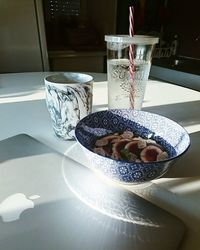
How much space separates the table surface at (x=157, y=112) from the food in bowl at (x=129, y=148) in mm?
36

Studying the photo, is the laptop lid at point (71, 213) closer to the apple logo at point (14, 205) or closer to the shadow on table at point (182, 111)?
the apple logo at point (14, 205)

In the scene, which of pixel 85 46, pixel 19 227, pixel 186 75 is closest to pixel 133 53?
pixel 19 227

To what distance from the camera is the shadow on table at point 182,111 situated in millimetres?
626

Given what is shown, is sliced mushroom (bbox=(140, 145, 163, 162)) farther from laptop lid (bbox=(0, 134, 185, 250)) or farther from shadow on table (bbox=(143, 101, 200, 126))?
shadow on table (bbox=(143, 101, 200, 126))

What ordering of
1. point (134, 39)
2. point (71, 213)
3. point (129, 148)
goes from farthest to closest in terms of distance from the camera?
point (134, 39) → point (129, 148) → point (71, 213)

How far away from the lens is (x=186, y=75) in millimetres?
1625

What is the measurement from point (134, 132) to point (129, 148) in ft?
0.24

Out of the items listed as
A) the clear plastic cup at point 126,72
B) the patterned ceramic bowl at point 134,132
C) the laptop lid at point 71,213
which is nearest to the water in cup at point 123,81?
the clear plastic cup at point 126,72

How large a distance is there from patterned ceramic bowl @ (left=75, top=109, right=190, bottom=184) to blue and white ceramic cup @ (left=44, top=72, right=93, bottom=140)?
0.10 feet

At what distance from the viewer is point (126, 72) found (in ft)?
2.03

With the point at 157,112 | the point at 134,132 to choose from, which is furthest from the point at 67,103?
the point at 157,112

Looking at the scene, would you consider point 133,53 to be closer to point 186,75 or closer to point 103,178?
point 103,178

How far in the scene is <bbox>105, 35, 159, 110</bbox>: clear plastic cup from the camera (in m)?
0.60

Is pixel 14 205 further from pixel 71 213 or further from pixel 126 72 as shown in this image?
pixel 126 72
